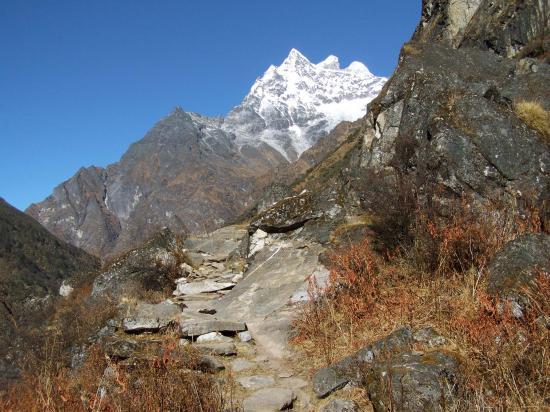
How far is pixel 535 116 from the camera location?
9195mm

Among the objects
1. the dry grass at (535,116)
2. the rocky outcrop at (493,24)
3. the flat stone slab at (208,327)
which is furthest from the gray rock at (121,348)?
the rocky outcrop at (493,24)

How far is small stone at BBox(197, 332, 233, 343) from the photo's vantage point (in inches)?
300

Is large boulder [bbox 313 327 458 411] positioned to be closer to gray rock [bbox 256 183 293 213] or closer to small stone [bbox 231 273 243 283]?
small stone [bbox 231 273 243 283]

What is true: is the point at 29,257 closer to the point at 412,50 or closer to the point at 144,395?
the point at 412,50

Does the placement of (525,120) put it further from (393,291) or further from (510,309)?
(510,309)

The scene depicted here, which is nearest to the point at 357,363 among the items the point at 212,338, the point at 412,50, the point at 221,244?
the point at 212,338

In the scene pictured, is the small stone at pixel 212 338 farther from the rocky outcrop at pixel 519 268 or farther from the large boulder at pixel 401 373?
the rocky outcrop at pixel 519 268

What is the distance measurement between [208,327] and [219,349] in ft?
2.85

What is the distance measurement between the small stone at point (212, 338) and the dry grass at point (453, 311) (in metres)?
1.27

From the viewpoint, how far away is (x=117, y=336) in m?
7.69

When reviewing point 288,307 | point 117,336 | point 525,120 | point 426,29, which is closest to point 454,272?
point 288,307

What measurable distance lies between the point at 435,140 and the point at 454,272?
4.13 m

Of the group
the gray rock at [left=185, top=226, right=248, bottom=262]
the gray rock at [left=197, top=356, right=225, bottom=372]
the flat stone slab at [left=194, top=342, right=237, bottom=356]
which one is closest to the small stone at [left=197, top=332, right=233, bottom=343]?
the flat stone slab at [left=194, top=342, right=237, bottom=356]

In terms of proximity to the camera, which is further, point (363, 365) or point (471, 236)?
point (471, 236)
